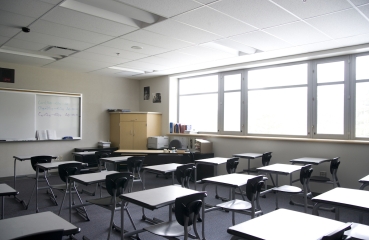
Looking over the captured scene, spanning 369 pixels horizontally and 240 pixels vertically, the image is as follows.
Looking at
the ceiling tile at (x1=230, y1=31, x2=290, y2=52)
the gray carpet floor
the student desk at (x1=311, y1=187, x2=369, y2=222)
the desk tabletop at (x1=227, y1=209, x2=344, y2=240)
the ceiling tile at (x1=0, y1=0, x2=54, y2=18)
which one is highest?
the ceiling tile at (x1=230, y1=31, x2=290, y2=52)

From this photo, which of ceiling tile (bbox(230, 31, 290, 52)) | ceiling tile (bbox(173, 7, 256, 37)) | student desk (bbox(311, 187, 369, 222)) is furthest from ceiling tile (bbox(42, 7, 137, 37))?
student desk (bbox(311, 187, 369, 222))

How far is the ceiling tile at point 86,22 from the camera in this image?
362 cm

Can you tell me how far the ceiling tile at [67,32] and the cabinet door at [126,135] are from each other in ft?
12.1

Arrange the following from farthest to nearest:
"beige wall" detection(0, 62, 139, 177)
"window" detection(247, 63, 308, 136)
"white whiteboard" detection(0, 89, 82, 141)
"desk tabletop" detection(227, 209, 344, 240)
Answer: "beige wall" detection(0, 62, 139, 177), "white whiteboard" detection(0, 89, 82, 141), "window" detection(247, 63, 308, 136), "desk tabletop" detection(227, 209, 344, 240)

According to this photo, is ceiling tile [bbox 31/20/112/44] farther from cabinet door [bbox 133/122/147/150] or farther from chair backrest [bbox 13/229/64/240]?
cabinet door [bbox 133/122/147/150]

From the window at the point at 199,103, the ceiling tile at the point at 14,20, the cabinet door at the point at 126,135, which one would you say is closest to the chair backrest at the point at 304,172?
the window at the point at 199,103

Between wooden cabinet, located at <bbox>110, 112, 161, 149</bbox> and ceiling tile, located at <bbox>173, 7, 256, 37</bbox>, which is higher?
ceiling tile, located at <bbox>173, 7, 256, 37</bbox>

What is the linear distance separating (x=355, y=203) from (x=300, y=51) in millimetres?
3910

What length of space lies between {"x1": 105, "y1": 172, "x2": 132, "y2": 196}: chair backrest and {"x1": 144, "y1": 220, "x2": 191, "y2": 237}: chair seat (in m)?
0.80

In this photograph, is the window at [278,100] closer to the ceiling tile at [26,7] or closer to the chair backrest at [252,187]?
the chair backrest at [252,187]

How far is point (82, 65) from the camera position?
273 inches

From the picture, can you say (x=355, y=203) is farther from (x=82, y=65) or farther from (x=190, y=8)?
(x=82, y=65)

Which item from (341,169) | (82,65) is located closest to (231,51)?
(341,169)

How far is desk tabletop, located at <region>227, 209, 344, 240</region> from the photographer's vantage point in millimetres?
1626
